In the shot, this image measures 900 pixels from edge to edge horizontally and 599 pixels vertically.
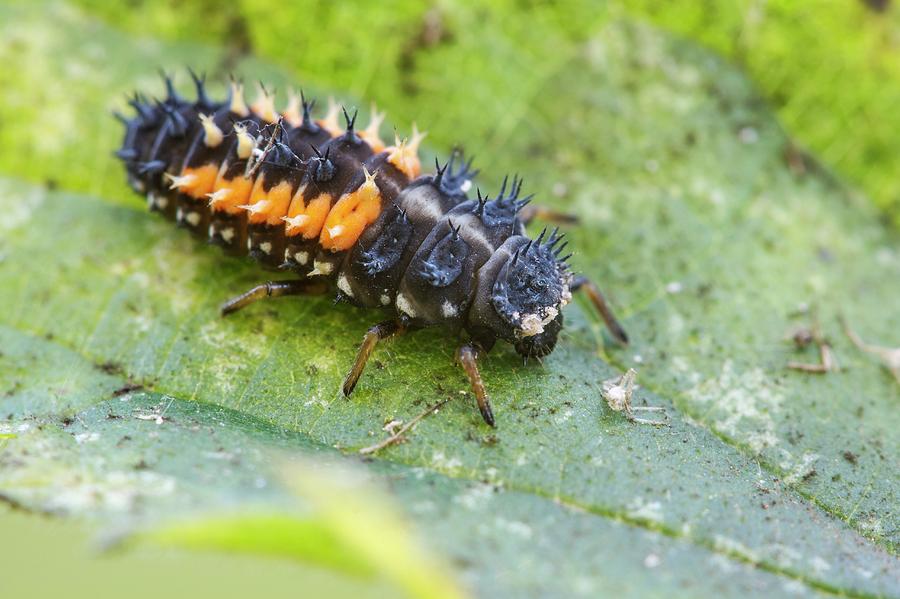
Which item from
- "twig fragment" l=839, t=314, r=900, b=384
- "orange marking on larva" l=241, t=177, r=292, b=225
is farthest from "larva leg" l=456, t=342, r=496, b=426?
"twig fragment" l=839, t=314, r=900, b=384

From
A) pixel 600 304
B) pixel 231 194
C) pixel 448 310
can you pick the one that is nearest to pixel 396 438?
pixel 448 310

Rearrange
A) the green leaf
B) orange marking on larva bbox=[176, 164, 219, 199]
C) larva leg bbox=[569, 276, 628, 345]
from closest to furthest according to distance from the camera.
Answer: the green leaf, larva leg bbox=[569, 276, 628, 345], orange marking on larva bbox=[176, 164, 219, 199]

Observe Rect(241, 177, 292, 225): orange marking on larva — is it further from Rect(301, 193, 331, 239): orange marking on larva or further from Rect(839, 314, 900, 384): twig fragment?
Rect(839, 314, 900, 384): twig fragment

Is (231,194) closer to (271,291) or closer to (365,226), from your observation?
(271,291)

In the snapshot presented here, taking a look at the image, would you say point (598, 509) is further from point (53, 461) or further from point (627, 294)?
point (53, 461)

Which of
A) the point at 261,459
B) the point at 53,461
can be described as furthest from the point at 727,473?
the point at 53,461

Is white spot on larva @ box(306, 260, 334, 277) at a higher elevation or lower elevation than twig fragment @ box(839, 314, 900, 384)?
lower

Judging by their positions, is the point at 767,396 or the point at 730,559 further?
the point at 767,396
